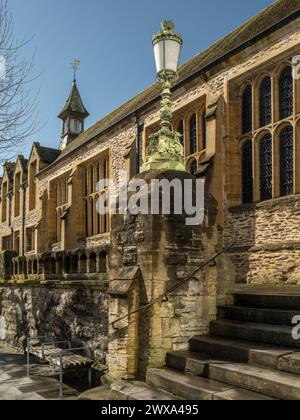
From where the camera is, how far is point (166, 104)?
6.30m

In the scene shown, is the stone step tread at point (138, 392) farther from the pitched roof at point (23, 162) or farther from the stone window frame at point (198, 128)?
the pitched roof at point (23, 162)

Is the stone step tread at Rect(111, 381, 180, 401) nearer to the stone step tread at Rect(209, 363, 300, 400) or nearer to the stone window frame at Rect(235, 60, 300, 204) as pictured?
the stone step tread at Rect(209, 363, 300, 400)

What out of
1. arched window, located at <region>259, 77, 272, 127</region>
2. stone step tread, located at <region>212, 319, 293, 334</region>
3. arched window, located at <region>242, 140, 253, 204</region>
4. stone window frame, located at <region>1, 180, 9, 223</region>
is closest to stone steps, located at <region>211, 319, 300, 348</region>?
stone step tread, located at <region>212, 319, 293, 334</region>

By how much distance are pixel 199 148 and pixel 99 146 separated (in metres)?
7.73

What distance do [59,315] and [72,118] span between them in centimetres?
2970

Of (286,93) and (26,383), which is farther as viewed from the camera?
(286,93)

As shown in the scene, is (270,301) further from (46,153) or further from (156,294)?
(46,153)

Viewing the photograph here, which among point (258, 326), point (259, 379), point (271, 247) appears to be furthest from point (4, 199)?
point (259, 379)

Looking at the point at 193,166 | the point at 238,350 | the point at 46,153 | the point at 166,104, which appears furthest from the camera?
the point at 46,153

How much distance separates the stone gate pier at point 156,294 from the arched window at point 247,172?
688cm

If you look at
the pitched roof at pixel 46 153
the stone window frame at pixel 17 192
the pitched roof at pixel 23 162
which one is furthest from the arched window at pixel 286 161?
the stone window frame at pixel 17 192

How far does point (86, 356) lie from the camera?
29.6ft

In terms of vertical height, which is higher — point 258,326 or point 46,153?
point 46,153

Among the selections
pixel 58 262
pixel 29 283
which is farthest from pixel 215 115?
pixel 29 283
